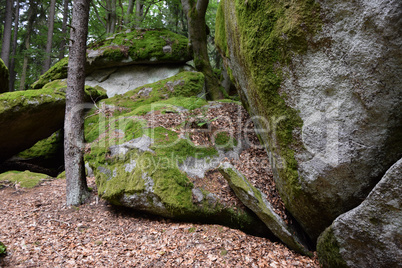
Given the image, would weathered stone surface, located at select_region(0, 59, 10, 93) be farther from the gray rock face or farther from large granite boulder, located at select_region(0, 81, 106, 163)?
the gray rock face

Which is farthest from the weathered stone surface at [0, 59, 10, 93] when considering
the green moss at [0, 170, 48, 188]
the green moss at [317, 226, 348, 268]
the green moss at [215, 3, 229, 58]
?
the green moss at [317, 226, 348, 268]

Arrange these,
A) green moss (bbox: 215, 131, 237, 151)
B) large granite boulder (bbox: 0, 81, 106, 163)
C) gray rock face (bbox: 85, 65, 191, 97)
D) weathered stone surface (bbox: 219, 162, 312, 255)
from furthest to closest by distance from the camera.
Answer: gray rock face (bbox: 85, 65, 191, 97) < large granite boulder (bbox: 0, 81, 106, 163) < green moss (bbox: 215, 131, 237, 151) < weathered stone surface (bbox: 219, 162, 312, 255)

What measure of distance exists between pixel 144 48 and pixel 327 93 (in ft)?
31.3

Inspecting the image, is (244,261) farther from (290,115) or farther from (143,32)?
(143,32)

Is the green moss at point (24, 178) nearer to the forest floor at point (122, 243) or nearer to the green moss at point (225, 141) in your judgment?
the forest floor at point (122, 243)

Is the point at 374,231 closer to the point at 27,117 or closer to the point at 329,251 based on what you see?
the point at 329,251

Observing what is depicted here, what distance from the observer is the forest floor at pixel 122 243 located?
3205 mm

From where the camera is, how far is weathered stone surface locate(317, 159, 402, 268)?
7.57ft

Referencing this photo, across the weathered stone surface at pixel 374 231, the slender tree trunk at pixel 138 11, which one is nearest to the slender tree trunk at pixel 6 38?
the slender tree trunk at pixel 138 11

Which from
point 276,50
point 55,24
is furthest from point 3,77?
point 55,24

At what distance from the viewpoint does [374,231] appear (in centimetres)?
247

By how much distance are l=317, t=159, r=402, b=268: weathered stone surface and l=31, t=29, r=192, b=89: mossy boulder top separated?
30.7 ft

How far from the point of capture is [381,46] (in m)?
2.49

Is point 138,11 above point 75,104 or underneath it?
above
